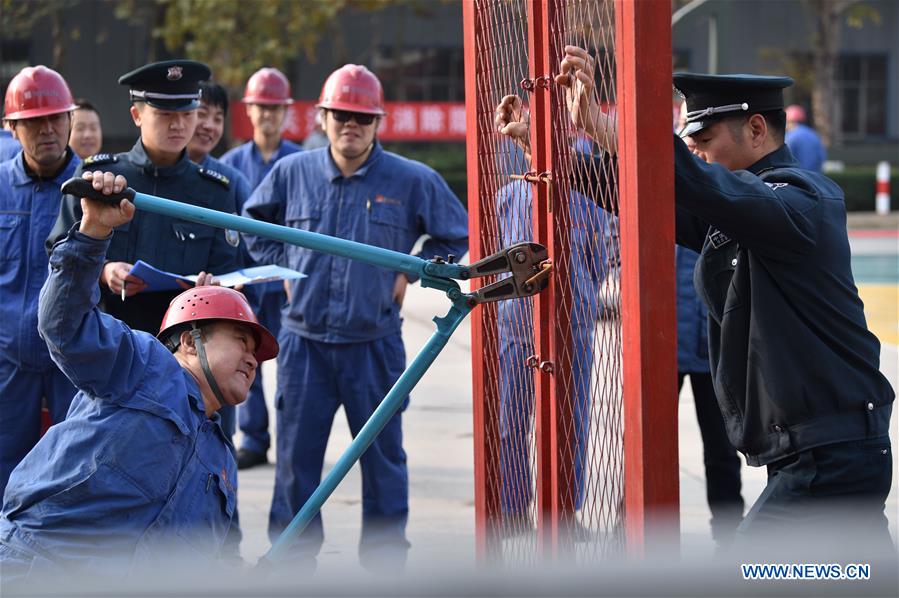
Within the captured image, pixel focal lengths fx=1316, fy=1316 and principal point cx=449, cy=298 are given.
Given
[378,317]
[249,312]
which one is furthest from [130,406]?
[378,317]

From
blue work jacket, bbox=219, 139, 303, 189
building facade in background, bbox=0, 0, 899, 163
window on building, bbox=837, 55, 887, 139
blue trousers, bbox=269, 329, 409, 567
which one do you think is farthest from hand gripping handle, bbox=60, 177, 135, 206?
window on building, bbox=837, 55, 887, 139

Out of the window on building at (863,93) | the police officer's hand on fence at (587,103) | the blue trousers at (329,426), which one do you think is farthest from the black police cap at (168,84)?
the window on building at (863,93)

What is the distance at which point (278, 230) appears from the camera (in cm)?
285

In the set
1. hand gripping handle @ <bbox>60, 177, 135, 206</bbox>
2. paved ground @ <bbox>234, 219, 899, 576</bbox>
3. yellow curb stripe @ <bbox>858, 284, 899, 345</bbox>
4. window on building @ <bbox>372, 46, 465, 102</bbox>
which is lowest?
yellow curb stripe @ <bbox>858, 284, 899, 345</bbox>

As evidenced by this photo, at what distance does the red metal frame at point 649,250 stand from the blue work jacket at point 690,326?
295 centimetres

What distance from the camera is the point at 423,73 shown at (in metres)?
29.6

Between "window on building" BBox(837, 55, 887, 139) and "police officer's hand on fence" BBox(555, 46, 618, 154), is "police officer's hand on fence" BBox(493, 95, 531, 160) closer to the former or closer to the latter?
"police officer's hand on fence" BBox(555, 46, 618, 154)

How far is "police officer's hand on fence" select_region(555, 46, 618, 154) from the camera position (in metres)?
2.70

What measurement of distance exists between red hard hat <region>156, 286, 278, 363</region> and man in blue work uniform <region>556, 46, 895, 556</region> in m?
1.14

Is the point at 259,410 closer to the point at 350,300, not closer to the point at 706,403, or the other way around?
the point at 350,300

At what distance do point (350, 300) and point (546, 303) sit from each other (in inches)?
93.1

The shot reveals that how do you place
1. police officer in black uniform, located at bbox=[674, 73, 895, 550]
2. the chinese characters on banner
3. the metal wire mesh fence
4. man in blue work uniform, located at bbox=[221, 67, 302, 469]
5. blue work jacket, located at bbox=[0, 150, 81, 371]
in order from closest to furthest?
1. the metal wire mesh fence
2. police officer in black uniform, located at bbox=[674, 73, 895, 550]
3. blue work jacket, located at bbox=[0, 150, 81, 371]
4. man in blue work uniform, located at bbox=[221, 67, 302, 469]
5. the chinese characters on banner

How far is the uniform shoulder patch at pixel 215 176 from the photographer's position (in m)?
5.01

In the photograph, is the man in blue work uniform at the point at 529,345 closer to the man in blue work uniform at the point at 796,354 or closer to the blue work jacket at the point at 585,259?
the blue work jacket at the point at 585,259
